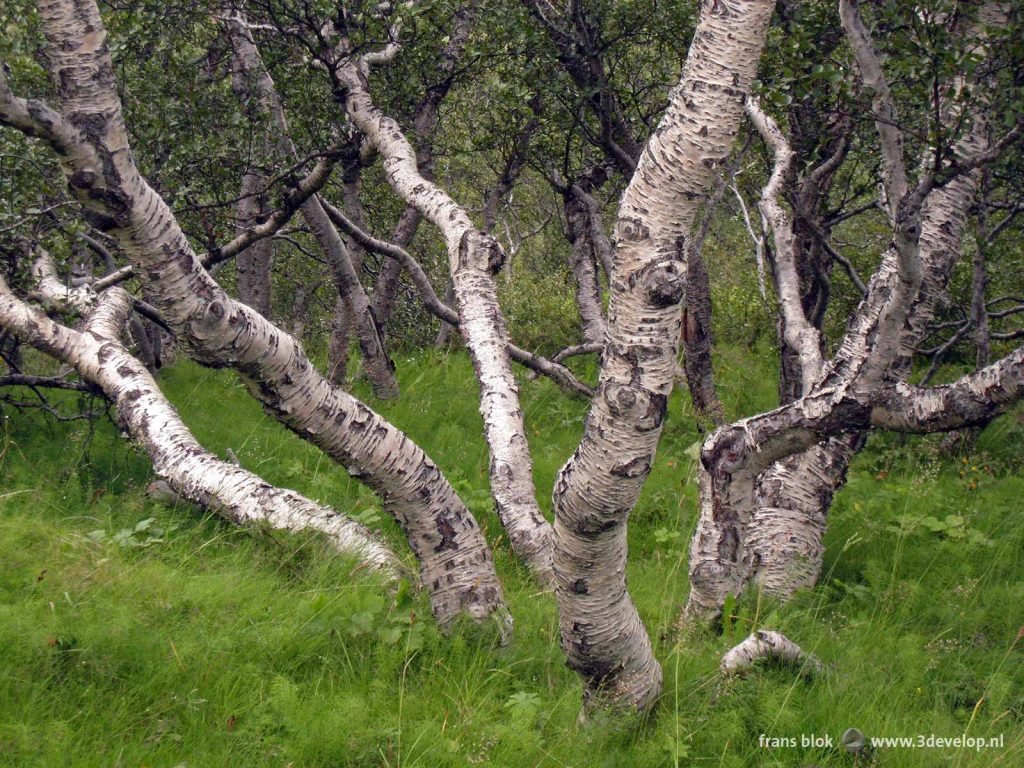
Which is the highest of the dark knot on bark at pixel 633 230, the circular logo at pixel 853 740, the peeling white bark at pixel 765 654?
the dark knot on bark at pixel 633 230

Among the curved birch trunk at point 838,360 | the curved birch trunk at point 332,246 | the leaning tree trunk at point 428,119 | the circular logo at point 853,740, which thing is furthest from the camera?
the leaning tree trunk at point 428,119

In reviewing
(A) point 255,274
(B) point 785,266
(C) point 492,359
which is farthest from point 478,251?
(A) point 255,274

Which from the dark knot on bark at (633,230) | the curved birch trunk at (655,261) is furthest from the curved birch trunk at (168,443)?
the dark knot on bark at (633,230)

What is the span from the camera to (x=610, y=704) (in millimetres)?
3660

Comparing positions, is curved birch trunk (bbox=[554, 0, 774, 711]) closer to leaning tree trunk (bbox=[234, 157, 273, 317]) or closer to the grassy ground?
the grassy ground

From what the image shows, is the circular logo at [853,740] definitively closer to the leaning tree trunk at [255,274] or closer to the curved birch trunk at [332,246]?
the curved birch trunk at [332,246]

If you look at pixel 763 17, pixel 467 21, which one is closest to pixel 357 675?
pixel 763 17

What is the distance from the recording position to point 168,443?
551 centimetres

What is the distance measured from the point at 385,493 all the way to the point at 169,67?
5.71m

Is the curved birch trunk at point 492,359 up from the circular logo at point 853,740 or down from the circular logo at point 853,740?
up

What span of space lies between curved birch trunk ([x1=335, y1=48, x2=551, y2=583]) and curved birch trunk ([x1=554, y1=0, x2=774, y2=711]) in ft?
7.86

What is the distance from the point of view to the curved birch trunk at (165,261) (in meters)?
3.41

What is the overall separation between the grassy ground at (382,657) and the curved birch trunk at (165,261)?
0.83m

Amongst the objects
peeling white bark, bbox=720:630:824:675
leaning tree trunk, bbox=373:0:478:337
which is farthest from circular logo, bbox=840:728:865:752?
leaning tree trunk, bbox=373:0:478:337
